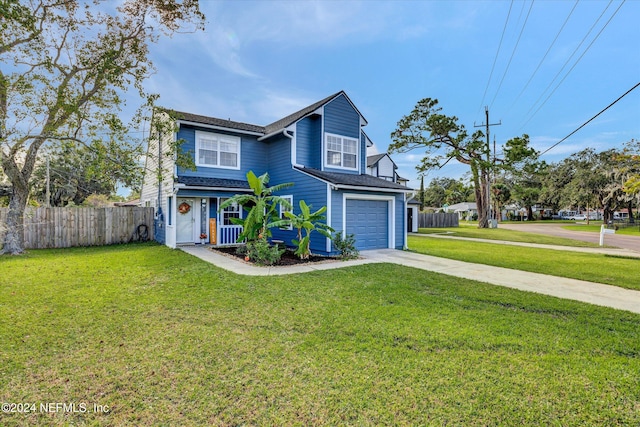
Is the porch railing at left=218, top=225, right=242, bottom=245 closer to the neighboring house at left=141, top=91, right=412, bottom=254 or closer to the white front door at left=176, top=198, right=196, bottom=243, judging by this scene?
the neighboring house at left=141, top=91, right=412, bottom=254

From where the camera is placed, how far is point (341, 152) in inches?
548

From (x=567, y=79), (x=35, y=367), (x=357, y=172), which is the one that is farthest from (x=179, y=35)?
(x=567, y=79)

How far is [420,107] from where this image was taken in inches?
1056

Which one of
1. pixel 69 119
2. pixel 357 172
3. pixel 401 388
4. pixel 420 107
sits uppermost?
pixel 420 107

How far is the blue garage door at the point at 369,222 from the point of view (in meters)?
11.9

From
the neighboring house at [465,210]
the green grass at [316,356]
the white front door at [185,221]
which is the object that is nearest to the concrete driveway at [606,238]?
the green grass at [316,356]

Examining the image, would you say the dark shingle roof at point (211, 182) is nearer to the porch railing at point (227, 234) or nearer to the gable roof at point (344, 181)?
the porch railing at point (227, 234)

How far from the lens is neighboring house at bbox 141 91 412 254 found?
12.3 metres

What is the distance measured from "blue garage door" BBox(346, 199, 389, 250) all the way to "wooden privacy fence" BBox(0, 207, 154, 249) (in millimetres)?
10743

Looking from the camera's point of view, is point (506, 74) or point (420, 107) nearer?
point (506, 74)

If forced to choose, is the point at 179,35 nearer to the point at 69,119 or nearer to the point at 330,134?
the point at 69,119

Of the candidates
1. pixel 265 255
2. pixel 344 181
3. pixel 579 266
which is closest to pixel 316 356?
pixel 265 255

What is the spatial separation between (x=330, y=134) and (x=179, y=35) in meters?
6.90

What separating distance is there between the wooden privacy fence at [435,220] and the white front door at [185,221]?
82.2 ft
